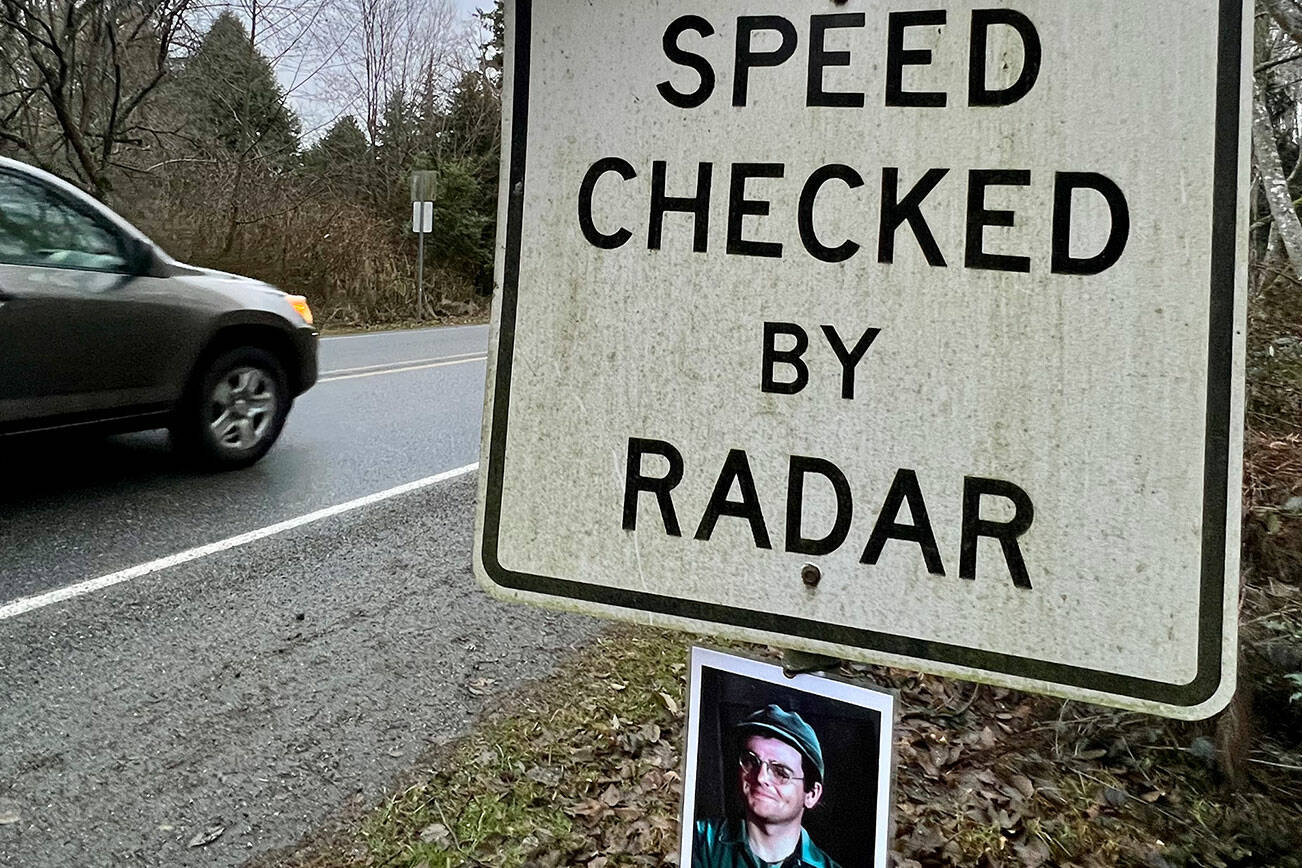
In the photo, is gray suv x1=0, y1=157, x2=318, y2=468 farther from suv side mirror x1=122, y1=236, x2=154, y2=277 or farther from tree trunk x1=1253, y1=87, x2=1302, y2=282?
tree trunk x1=1253, y1=87, x2=1302, y2=282

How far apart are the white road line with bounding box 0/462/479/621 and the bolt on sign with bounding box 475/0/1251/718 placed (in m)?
3.77

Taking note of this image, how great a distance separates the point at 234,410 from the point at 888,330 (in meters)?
5.94

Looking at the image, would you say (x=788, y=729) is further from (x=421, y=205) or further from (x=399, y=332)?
(x=421, y=205)

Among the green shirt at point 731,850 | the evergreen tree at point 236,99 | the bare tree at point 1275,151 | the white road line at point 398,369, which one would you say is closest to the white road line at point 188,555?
the green shirt at point 731,850

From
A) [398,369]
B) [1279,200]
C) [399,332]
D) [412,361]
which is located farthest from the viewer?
[399,332]

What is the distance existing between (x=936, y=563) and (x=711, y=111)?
0.47 meters

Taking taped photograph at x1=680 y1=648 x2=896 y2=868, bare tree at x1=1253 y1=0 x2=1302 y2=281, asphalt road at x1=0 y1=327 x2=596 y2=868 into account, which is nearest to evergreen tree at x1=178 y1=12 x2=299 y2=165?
asphalt road at x1=0 y1=327 x2=596 y2=868

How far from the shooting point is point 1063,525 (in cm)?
83

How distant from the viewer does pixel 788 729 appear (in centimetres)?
98

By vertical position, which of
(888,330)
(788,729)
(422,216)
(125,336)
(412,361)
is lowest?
(788,729)

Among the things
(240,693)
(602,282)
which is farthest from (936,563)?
(240,693)

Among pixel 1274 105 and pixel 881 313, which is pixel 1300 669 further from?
pixel 1274 105

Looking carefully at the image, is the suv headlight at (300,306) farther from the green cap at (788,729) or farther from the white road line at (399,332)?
the white road line at (399,332)

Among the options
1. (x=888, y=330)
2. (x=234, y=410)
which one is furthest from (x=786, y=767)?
(x=234, y=410)
